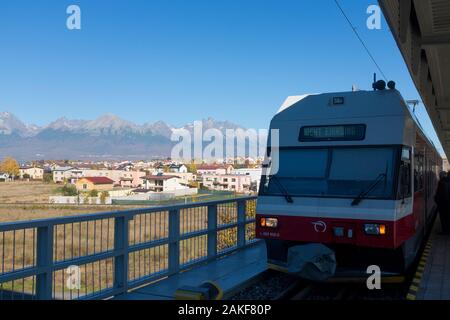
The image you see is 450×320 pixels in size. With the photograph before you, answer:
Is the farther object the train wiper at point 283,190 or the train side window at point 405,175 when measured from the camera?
the train wiper at point 283,190

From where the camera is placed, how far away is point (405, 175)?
758 centimetres

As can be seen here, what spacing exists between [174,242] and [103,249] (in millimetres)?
1718

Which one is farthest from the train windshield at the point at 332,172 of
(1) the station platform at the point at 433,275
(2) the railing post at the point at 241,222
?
(2) the railing post at the point at 241,222

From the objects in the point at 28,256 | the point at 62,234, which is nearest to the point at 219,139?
the point at 62,234

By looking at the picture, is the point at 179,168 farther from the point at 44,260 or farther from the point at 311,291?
the point at 44,260

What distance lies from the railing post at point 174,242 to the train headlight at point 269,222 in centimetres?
144

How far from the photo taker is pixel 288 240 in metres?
7.62

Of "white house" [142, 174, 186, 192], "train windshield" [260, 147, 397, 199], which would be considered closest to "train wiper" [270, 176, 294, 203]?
"train windshield" [260, 147, 397, 199]

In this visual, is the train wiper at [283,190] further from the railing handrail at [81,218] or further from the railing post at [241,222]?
the railing post at [241,222]

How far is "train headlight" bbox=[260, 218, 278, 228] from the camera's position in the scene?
304 inches

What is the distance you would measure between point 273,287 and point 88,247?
3207mm

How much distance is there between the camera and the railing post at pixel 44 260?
17.7 ft

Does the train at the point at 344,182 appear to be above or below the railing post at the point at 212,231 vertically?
above

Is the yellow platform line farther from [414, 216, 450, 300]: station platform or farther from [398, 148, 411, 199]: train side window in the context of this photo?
[398, 148, 411, 199]: train side window
